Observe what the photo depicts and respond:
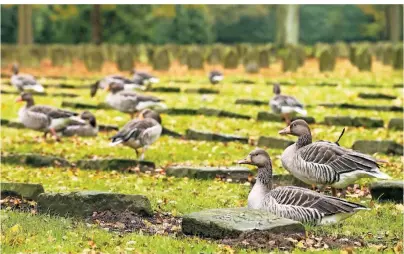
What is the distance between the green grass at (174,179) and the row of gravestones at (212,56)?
28.1ft

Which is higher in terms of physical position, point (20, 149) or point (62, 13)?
point (62, 13)

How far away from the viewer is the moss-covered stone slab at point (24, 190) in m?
12.0

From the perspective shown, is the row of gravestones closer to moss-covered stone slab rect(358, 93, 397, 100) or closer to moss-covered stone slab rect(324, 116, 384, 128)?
moss-covered stone slab rect(358, 93, 397, 100)

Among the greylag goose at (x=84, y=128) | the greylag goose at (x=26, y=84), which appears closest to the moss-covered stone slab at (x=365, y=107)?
the greylag goose at (x=84, y=128)

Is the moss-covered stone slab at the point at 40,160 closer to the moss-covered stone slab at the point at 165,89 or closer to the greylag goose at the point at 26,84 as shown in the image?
the greylag goose at the point at 26,84

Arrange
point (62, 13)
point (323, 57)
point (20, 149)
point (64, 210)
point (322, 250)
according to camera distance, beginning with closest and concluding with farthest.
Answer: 1. point (322, 250)
2. point (64, 210)
3. point (20, 149)
4. point (323, 57)
5. point (62, 13)

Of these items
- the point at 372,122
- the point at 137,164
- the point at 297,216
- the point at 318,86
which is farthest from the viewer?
the point at 318,86

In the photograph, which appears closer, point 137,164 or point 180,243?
point 180,243

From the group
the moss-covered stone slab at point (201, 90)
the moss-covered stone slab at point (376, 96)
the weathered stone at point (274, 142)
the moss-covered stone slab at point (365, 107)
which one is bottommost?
the weathered stone at point (274, 142)

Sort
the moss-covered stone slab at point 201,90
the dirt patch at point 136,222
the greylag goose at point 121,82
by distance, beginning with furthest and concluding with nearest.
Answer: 1. the moss-covered stone slab at point 201,90
2. the greylag goose at point 121,82
3. the dirt patch at point 136,222

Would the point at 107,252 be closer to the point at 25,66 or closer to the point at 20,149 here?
the point at 20,149

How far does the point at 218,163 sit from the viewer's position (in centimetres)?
1589

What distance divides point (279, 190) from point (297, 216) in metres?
0.42

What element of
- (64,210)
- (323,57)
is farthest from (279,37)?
(64,210)
